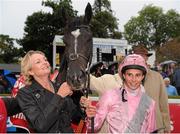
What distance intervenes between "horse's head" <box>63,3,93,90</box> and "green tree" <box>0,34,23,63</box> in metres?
40.5

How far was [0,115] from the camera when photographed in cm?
381

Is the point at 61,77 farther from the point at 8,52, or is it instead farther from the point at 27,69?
the point at 8,52

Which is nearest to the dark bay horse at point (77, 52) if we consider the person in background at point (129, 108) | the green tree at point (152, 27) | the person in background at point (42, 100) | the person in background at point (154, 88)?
the person in background at point (154, 88)

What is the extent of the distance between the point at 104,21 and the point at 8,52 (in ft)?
71.5

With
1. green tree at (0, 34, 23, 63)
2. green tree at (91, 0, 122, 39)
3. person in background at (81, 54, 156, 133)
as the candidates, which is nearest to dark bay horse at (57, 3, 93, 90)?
person in background at (81, 54, 156, 133)

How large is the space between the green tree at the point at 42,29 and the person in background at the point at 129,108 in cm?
3238

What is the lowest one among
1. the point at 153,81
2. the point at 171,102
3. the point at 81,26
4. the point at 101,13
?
the point at 171,102

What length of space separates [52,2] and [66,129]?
37.8 metres

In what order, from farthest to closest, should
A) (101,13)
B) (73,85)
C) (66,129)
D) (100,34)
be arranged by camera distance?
(101,13), (100,34), (73,85), (66,129)

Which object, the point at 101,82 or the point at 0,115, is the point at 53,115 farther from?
the point at 101,82

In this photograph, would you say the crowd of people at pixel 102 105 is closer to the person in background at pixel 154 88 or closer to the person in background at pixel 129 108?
the person in background at pixel 129 108

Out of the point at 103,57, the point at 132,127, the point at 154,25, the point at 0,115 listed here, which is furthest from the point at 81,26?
the point at 154,25

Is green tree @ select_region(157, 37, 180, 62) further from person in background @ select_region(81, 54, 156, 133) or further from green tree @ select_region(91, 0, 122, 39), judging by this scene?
person in background @ select_region(81, 54, 156, 133)

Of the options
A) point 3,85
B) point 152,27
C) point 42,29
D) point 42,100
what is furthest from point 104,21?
point 42,100
